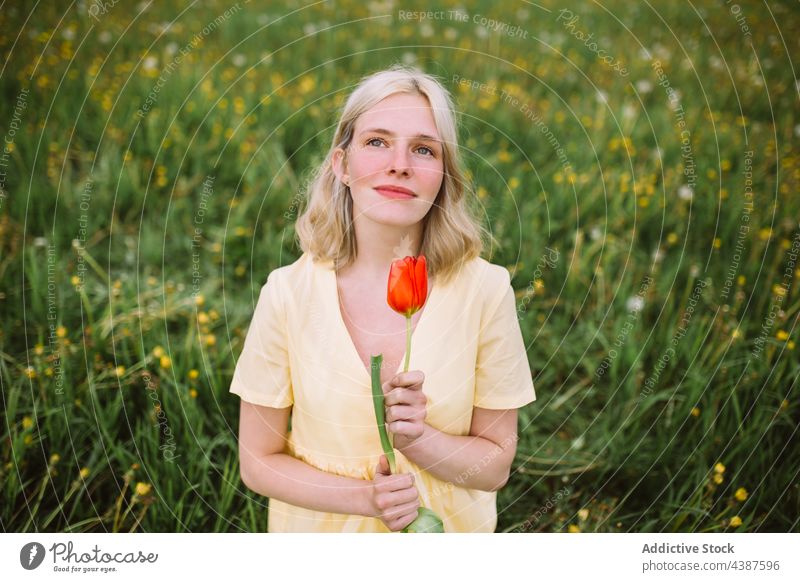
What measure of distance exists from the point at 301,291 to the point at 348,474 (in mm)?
221

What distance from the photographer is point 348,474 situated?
2.61ft

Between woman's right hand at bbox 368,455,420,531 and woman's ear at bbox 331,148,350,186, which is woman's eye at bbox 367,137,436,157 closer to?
woman's ear at bbox 331,148,350,186

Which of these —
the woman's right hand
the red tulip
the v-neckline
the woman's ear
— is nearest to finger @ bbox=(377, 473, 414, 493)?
the woman's right hand

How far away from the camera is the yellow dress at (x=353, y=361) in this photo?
76 centimetres

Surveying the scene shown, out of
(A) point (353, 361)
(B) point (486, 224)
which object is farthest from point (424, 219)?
(B) point (486, 224)

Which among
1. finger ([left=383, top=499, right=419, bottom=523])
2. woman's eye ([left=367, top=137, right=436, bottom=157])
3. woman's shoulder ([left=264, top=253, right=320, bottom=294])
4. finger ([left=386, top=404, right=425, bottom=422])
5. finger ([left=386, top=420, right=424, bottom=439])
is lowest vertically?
finger ([left=383, top=499, right=419, bottom=523])

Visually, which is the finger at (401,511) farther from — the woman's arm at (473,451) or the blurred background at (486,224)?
the blurred background at (486,224)

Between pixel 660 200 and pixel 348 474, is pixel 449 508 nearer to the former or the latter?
pixel 348 474

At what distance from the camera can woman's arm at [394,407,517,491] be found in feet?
2.50

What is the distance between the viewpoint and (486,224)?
127 cm

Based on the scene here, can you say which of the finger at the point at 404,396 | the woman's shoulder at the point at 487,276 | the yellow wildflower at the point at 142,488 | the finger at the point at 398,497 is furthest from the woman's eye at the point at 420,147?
the yellow wildflower at the point at 142,488

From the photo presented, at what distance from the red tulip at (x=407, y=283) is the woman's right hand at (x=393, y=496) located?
20cm

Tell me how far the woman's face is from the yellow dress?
0.33ft

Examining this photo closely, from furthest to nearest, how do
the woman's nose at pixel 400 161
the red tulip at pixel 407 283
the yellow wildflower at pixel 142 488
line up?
the yellow wildflower at pixel 142 488
the woman's nose at pixel 400 161
the red tulip at pixel 407 283
